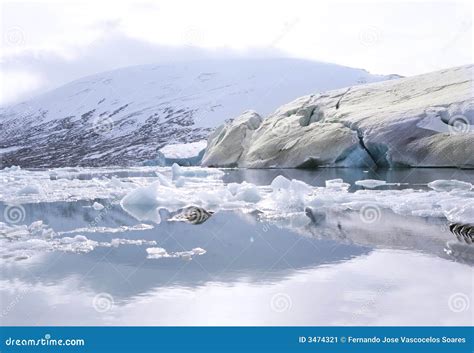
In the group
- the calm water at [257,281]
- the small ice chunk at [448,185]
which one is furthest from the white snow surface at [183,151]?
the calm water at [257,281]

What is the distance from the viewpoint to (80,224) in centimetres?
1130

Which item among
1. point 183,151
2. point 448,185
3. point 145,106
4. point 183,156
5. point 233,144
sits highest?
point 145,106

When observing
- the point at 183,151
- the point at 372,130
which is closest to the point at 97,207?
the point at 372,130

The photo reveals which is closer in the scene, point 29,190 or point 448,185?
point 448,185

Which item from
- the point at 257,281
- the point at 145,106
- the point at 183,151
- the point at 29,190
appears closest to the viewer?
the point at 257,281

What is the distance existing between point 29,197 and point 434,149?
816 inches

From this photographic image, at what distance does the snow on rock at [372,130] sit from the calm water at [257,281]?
20.4 metres

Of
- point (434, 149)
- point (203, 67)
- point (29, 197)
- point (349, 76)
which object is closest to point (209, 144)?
point (434, 149)

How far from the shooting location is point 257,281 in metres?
6.43

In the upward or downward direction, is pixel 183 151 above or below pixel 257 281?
above

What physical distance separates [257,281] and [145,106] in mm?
134125

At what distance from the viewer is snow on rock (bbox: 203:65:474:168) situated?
28.6 metres

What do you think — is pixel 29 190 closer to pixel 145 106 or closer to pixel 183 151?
pixel 183 151

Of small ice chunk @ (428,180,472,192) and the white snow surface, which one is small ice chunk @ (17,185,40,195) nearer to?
A: small ice chunk @ (428,180,472,192)
